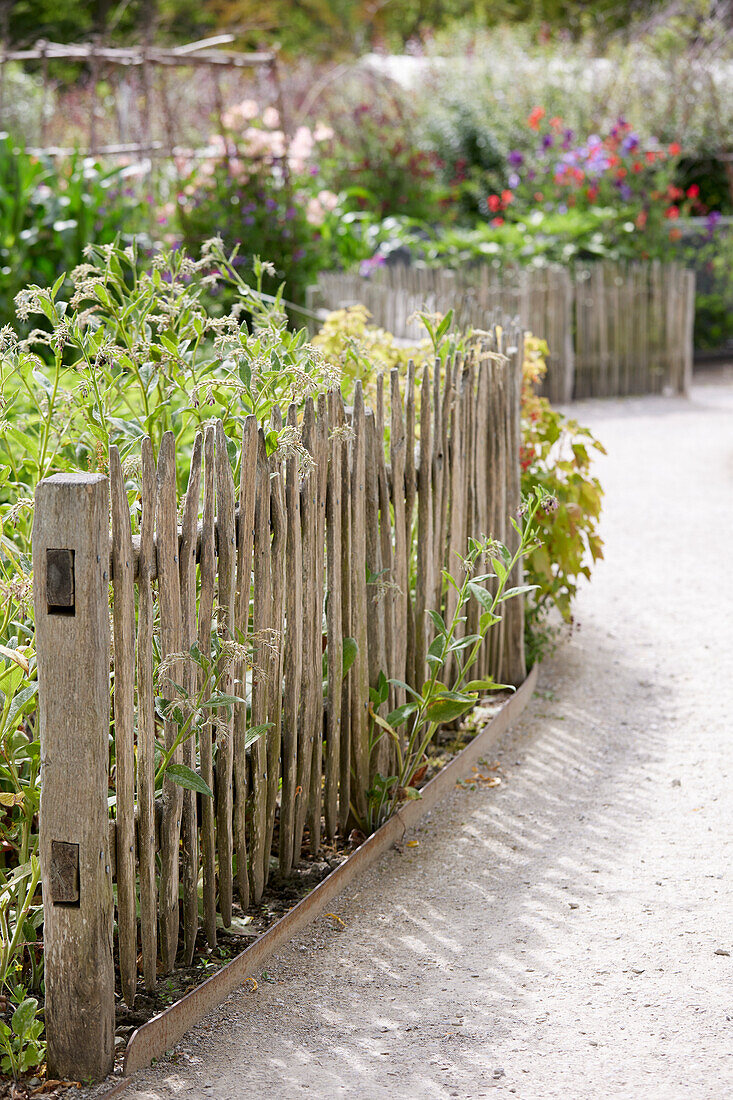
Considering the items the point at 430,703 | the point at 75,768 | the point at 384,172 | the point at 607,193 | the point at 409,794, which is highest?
the point at 384,172

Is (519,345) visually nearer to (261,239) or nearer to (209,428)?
(209,428)

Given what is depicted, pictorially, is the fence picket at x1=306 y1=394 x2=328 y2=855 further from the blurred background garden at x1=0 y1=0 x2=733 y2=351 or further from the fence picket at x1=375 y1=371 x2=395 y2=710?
the blurred background garden at x1=0 y1=0 x2=733 y2=351

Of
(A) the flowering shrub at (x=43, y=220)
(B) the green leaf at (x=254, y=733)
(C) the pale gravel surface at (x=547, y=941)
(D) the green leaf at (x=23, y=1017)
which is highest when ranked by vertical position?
(A) the flowering shrub at (x=43, y=220)

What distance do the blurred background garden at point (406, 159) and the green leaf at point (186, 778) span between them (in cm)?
442

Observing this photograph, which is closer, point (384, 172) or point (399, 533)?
point (399, 533)

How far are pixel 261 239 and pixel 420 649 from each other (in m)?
5.60

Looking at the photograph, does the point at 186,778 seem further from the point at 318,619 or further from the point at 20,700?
the point at 318,619

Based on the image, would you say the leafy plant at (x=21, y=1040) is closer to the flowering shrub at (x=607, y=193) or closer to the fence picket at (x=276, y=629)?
the fence picket at (x=276, y=629)

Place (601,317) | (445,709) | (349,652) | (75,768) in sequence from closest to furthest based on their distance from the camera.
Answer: (75,768) → (349,652) → (445,709) → (601,317)

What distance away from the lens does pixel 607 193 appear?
34.3 ft

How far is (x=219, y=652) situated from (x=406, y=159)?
10.9m

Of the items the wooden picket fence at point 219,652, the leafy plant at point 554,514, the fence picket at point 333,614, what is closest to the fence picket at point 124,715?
the wooden picket fence at point 219,652

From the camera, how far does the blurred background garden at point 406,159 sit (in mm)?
8086

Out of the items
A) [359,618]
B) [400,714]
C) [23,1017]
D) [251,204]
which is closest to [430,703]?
[400,714]
